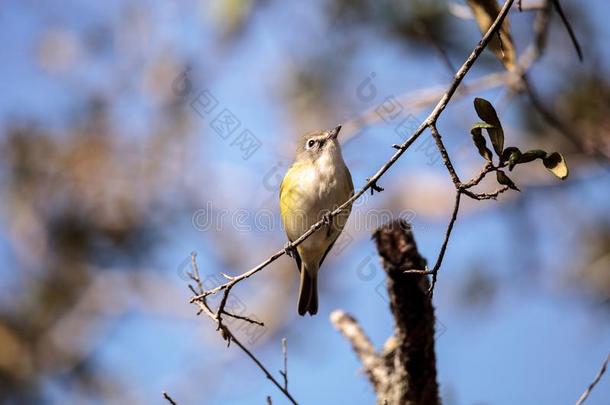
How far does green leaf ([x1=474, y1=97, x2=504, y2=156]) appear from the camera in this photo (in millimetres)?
2215

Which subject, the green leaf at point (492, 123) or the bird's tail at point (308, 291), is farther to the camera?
the bird's tail at point (308, 291)

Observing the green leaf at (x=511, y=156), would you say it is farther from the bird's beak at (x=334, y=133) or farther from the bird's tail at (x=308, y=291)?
the bird's tail at (x=308, y=291)

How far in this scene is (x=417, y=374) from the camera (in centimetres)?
363

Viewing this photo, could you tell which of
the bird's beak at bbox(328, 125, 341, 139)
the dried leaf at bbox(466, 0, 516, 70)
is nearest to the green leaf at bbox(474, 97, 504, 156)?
the dried leaf at bbox(466, 0, 516, 70)

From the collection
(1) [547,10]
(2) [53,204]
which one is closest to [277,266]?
(2) [53,204]

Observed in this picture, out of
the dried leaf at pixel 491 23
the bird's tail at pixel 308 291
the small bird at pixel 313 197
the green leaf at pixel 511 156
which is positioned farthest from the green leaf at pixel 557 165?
the bird's tail at pixel 308 291

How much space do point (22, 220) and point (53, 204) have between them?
48 cm

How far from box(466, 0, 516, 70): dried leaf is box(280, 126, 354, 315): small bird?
1220mm

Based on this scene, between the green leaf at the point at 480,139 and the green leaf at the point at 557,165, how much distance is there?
0.62 ft

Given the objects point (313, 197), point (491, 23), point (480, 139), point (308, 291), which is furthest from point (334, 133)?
point (480, 139)

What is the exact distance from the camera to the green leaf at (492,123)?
221 centimetres

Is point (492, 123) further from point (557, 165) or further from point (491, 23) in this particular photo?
point (491, 23)

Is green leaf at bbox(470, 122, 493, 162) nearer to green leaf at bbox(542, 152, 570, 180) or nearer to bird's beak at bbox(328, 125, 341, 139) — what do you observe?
green leaf at bbox(542, 152, 570, 180)

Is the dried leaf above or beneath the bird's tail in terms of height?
beneath
